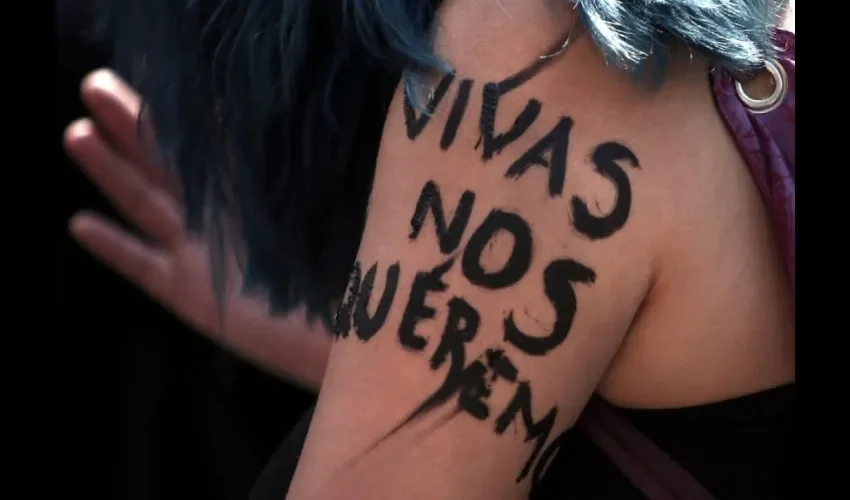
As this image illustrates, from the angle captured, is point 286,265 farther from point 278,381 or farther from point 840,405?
point 840,405

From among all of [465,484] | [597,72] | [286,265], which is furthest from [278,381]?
[597,72]

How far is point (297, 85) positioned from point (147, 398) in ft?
1.73

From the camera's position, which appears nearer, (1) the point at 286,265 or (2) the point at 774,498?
(2) the point at 774,498

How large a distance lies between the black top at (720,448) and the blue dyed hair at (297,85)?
8.0 inches

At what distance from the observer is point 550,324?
1.25 feet

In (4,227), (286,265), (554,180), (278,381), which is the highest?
(554,180)

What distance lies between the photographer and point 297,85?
0.48 metres

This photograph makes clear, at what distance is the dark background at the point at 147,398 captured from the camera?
82cm

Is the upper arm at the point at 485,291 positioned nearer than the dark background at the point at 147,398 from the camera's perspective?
Yes

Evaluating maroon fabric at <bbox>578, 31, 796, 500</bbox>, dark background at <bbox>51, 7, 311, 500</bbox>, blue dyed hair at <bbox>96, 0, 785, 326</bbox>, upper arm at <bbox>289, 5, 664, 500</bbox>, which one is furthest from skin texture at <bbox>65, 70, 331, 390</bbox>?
maroon fabric at <bbox>578, 31, 796, 500</bbox>

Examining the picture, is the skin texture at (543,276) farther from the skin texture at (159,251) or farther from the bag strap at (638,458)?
the skin texture at (159,251)

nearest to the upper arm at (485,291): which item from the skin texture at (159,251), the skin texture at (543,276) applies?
the skin texture at (543,276)

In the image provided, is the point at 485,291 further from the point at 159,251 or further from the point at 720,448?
the point at 159,251

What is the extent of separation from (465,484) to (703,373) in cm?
15
